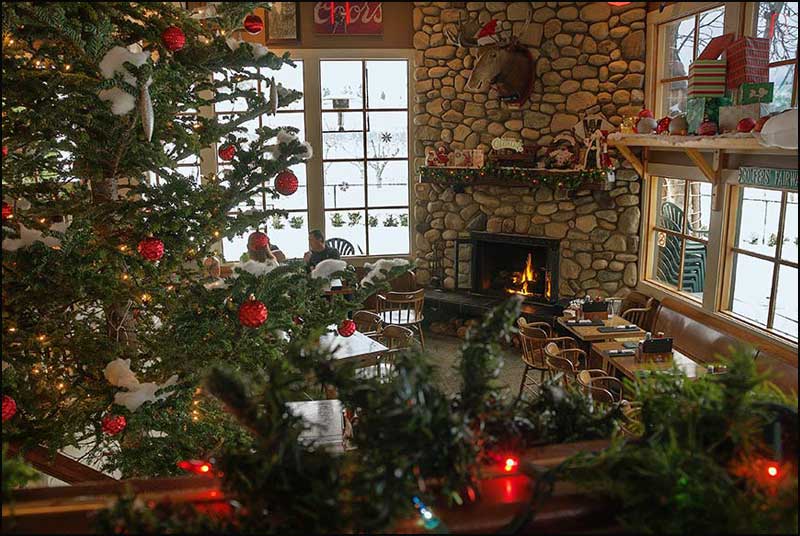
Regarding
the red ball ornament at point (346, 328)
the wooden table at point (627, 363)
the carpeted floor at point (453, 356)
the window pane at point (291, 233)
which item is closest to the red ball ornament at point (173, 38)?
the red ball ornament at point (346, 328)

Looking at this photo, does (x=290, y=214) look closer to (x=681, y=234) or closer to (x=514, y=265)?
(x=514, y=265)

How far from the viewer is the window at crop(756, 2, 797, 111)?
16.2 ft

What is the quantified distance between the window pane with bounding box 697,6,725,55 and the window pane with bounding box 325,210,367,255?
4268mm

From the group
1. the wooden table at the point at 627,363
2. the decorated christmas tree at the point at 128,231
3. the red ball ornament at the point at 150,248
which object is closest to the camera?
the decorated christmas tree at the point at 128,231

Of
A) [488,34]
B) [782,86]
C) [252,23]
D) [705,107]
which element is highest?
[488,34]

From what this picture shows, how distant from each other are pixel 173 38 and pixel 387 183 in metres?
5.85

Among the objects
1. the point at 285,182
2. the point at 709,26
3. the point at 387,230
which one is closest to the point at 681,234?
the point at 709,26

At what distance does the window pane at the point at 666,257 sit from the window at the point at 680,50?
1293mm

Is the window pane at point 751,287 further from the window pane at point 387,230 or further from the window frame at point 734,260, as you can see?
the window pane at point 387,230

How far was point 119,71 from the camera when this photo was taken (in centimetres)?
233

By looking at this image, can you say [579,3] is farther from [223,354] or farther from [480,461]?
[480,461]

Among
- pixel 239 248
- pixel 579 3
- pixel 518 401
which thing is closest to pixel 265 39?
pixel 239 248

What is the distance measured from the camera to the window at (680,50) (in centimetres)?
592

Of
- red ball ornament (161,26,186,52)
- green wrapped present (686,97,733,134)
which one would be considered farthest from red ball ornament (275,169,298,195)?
green wrapped present (686,97,733,134)
